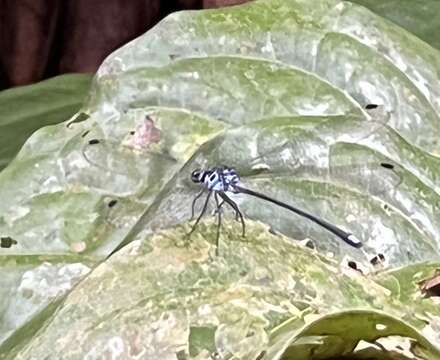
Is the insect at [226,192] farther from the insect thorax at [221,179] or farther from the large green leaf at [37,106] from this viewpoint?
the large green leaf at [37,106]

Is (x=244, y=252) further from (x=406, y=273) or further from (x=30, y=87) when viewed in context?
(x=30, y=87)

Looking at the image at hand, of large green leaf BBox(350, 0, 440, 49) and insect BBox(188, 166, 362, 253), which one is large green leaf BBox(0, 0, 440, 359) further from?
large green leaf BBox(350, 0, 440, 49)

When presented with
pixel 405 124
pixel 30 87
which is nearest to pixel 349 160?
pixel 405 124

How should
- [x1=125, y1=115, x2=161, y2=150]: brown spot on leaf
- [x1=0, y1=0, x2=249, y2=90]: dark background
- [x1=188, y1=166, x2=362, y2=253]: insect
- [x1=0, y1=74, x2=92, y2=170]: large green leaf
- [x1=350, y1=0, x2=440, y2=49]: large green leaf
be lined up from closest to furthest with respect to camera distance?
[x1=188, y1=166, x2=362, y2=253]: insect, [x1=125, y1=115, x2=161, y2=150]: brown spot on leaf, [x1=350, y1=0, x2=440, y2=49]: large green leaf, [x1=0, y1=74, x2=92, y2=170]: large green leaf, [x1=0, y1=0, x2=249, y2=90]: dark background

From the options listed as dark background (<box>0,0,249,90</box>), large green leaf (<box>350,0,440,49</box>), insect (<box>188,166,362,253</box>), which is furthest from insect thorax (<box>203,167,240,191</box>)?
dark background (<box>0,0,249,90</box>)

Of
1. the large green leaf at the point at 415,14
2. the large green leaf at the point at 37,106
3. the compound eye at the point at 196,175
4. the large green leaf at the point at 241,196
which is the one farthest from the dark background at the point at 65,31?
the compound eye at the point at 196,175

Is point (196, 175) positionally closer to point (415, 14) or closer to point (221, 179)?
point (221, 179)

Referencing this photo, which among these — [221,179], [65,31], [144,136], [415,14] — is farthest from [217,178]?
[65,31]
